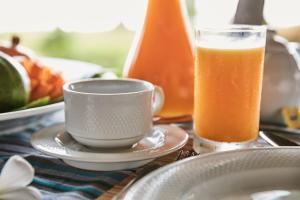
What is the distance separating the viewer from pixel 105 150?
624 millimetres

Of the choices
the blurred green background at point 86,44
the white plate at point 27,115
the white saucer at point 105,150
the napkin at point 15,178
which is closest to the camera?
the napkin at point 15,178

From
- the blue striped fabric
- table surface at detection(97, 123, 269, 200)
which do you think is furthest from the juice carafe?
the blue striped fabric

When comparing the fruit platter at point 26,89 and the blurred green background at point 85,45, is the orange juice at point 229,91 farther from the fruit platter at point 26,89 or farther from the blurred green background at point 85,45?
the blurred green background at point 85,45

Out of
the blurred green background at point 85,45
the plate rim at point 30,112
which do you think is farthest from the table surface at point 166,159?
the blurred green background at point 85,45

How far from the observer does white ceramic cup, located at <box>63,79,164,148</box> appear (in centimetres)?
60

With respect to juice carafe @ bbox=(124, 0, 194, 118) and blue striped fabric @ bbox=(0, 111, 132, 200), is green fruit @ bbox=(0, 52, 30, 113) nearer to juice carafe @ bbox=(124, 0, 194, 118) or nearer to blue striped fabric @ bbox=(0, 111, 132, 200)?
blue striped fabric @ bbox=(0, 111, 132, 200)

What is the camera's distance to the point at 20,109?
0.73 meters

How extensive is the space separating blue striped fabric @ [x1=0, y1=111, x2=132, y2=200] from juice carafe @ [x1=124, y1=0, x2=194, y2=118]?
10.2 inches

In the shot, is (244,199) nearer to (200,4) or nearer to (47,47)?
(200,4)

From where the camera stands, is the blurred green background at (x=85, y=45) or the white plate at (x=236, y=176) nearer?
the white plate at (x=236, y=176)

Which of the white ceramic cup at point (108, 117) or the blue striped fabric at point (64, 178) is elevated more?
the white ceramic cup at point (108, 117)

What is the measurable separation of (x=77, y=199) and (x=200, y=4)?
2.15 meters

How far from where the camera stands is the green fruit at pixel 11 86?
72 centimetres

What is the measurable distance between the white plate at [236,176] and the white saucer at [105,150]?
0.31ft
